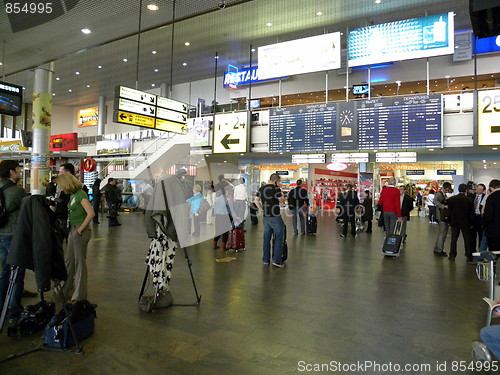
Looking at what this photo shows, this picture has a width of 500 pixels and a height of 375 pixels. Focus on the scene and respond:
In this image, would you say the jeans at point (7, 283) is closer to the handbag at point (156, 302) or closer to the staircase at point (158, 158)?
the handbag at point (156, 302)

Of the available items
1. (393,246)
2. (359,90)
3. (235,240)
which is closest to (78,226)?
(235,240)

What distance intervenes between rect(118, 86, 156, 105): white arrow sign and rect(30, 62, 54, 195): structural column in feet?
8.77

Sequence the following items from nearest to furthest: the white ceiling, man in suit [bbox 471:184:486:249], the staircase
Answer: man in suit [bbox 471:184:486:249] < the white ceiling < the staircase

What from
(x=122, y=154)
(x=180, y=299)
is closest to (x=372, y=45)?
(x=180, y=299)

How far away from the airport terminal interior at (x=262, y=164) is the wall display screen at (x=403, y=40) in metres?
0.05

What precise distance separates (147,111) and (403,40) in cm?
838

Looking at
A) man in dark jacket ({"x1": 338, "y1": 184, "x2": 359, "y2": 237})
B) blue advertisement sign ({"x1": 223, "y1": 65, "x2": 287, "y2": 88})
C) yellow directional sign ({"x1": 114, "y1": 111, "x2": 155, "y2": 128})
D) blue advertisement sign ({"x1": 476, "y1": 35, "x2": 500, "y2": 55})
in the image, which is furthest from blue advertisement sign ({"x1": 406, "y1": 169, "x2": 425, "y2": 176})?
yellow directional sign ({"x1": 114, "y1": 111, "x2": 155, "y2": 128})

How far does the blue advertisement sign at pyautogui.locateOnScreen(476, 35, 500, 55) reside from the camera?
12.8 m

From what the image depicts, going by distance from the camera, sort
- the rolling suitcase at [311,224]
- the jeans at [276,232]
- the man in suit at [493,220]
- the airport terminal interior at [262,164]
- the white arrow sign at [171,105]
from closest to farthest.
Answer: the airport terminal interior at [262,164]
the man in suit at [493,220]
the jeans at [276,232]
the white arrow sign at [171,105]
the rolling suitcase at [311,224]

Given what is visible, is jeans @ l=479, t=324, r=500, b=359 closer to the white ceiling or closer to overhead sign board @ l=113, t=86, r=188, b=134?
the white ceiling

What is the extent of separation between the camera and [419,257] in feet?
24.2

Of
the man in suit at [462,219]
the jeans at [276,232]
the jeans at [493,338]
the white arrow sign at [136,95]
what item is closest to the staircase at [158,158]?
the white arrow sign at [136,95]

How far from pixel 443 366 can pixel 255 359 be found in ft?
4.80

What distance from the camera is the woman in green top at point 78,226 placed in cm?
391
